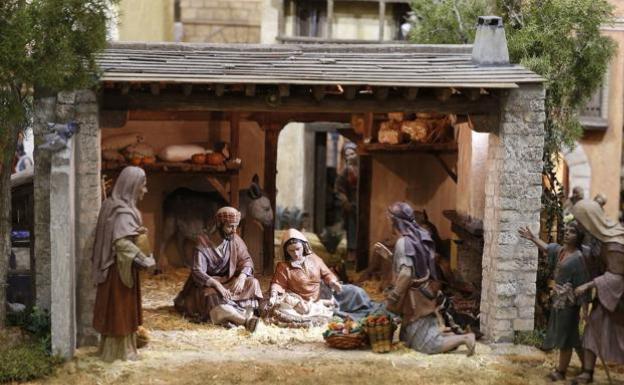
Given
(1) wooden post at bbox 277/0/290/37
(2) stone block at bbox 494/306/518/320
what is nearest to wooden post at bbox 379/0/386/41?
(1) wooden post at bbox 277/0/290/37

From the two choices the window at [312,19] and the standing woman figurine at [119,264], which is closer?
the standing woman figurine at [119,264]

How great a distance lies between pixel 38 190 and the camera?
37.1ft

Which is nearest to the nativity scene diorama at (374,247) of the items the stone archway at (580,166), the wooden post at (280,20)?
the stone archway at (580,166)

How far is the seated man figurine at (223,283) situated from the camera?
495 inches

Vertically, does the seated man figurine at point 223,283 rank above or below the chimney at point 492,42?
below

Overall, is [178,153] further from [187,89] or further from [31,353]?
[31,353]

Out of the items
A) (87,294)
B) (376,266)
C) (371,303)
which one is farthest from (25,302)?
(376,266)

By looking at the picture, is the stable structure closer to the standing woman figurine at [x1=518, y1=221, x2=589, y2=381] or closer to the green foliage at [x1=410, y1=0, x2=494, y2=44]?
the standing woman figurine at [x1=518, y1=221, x2=589, y2=381]

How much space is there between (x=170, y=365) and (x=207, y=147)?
580cm

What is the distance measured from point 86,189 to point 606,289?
19.2ft

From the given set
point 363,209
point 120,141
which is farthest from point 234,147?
point 363,209

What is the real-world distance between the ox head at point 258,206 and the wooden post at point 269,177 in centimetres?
42

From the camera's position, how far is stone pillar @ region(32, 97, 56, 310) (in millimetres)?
11195

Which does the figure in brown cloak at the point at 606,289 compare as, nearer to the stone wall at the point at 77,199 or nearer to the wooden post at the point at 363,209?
the stone wall at the point at 77,199
